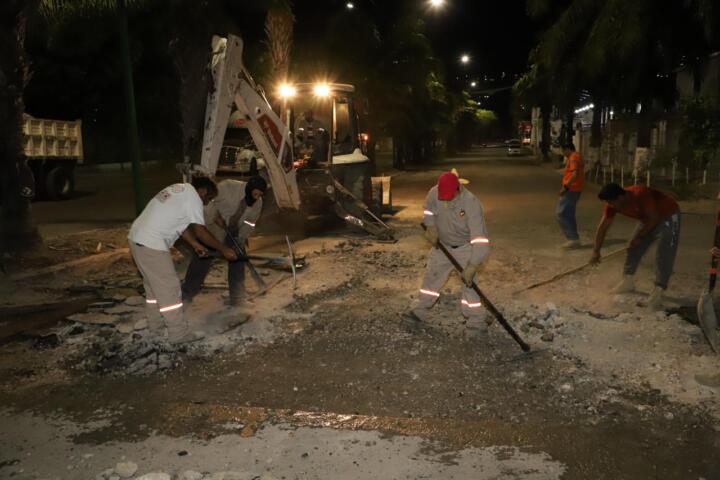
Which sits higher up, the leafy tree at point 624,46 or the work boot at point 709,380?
the leafy tree at point 624,46

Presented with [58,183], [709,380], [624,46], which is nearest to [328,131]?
[709,380]

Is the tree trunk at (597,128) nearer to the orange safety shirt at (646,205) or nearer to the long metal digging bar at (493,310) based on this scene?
the orange safety shirt at (646,205)

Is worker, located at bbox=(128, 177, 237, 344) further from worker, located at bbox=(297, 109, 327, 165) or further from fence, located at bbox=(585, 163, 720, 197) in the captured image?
fence, located at bbox=(585, 163, 720, 197)

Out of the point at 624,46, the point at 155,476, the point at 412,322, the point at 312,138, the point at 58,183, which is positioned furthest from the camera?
the point at 624,46

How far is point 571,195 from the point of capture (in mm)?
10031

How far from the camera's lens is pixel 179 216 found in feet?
18.4

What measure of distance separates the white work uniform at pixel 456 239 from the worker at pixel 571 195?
15.2 ft

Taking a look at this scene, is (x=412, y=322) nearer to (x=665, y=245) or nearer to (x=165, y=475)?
(x=665, y=245)

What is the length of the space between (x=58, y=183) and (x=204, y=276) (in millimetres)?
13290

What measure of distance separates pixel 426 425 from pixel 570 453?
0.92m

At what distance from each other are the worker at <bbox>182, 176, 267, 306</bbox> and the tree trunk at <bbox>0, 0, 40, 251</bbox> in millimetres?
4138

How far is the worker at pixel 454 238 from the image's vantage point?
5629 mm

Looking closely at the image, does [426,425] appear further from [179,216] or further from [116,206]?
[116,206]

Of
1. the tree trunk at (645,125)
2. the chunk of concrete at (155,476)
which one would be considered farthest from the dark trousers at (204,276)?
the tree trunk at (645,125)
